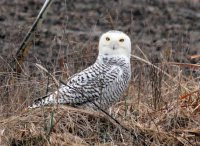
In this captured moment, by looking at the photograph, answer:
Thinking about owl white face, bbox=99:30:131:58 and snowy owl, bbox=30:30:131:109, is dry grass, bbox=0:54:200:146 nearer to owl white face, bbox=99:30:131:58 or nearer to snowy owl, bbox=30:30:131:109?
snowy owl, bbox=30:30:131:109

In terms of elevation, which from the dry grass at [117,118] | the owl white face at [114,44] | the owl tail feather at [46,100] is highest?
the owl white face at [114,44]

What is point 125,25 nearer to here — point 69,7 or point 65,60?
point 69,7

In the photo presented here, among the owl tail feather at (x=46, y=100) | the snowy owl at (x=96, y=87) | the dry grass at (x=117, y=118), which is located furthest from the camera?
the snowy owl at (x=96, y=87)

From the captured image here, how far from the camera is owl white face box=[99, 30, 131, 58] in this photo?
9172 mm

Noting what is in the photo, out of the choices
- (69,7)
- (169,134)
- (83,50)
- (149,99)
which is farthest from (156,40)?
(169,134)

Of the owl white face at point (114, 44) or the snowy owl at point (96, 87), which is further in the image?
the owl white face at point (114, 44)

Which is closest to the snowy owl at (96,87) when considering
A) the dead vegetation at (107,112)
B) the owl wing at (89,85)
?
the owl wing at (89,85)

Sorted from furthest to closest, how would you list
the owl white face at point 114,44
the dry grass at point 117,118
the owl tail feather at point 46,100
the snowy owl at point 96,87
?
the owl white face at point 114,44 → the snowy owl at point 96,87 → the owl tail feather at point 46,100 → the dry grass at point 117,118

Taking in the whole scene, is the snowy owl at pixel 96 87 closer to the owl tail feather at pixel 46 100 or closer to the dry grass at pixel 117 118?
the owl tail feather at pixel 46 100

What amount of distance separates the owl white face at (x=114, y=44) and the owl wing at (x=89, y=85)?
0.77 feet

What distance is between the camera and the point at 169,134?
28.0 ft

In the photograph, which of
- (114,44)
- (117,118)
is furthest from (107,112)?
(114,44)

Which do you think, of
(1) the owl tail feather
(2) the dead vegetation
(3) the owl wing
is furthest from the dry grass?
(3) the owl wing

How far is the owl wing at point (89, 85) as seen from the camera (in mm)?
8805
